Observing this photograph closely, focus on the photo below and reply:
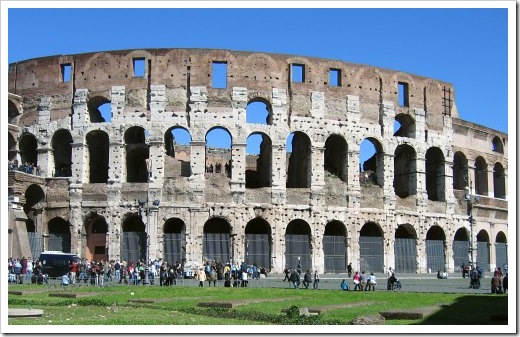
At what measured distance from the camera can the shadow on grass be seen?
16.2m

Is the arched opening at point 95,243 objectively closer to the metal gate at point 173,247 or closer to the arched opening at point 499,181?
the metal gate at point 173,247

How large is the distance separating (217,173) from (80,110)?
315 inches

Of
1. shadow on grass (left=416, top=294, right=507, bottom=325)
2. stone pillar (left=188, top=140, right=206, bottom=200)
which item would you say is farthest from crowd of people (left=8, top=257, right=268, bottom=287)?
shadow on grass (left=416, top=294, right=507, bottom=325)

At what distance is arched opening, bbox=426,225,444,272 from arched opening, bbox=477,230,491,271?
318 cm

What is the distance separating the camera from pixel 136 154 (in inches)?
1602

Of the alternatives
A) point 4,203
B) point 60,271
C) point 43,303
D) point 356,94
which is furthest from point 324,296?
point 356,94

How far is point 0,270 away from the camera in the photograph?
45.3 ft

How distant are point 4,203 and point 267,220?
2312cm

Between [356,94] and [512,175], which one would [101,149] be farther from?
[512,175]

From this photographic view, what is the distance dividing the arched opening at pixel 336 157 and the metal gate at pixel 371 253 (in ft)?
11.6

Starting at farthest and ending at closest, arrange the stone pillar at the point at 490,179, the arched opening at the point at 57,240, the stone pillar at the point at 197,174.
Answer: the stone pillar at the point at 490,179
the arched opening at the point at 57,240
the stone pillar at the point at 197,174

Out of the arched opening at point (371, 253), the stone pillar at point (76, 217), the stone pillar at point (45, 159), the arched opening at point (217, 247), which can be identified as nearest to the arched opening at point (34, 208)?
the stone pillar at point (45, 159)

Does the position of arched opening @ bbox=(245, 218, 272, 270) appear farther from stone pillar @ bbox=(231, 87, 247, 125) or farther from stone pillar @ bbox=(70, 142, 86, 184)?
stone pillar @ bbox=(70, 142, 86, 184)

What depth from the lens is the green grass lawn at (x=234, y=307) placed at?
641 inches
